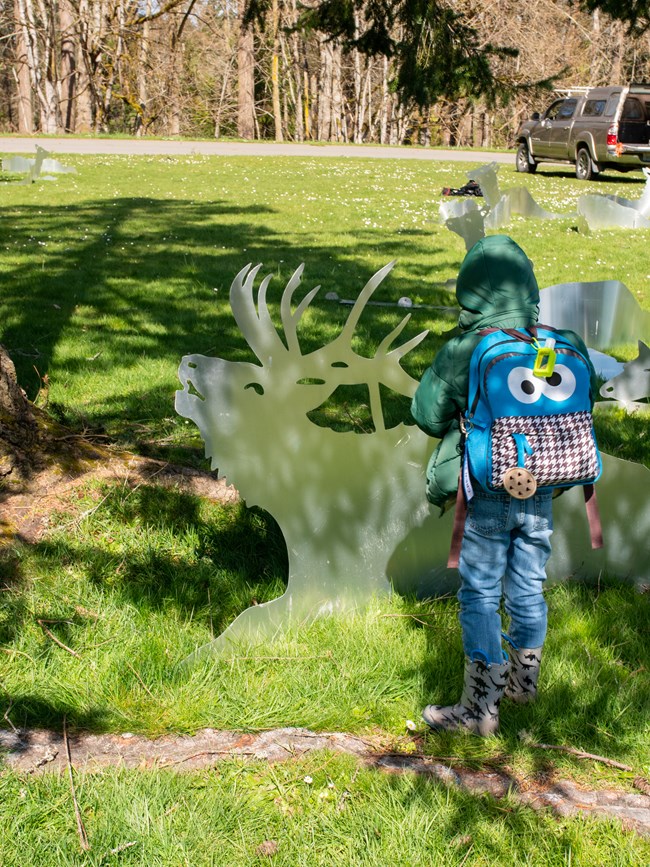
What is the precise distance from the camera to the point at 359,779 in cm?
274

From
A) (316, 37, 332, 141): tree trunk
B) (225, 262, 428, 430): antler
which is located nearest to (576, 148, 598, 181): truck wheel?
(316, 37, 332, 141): tree trunk

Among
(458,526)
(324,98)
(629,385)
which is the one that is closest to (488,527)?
(458,526)

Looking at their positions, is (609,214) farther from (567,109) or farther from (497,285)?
(497,285)

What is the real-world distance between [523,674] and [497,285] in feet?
4.22

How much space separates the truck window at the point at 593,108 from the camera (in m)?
22.1

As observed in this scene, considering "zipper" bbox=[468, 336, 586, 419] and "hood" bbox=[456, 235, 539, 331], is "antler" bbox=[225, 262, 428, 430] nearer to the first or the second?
"hood" bbox=[456, 235, 539, 331]

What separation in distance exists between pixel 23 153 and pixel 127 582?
23.9 meters

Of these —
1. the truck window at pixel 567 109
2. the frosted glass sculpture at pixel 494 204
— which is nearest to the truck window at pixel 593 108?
the truck window at pixel 567 109

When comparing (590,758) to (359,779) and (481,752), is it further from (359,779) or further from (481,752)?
(359,779)

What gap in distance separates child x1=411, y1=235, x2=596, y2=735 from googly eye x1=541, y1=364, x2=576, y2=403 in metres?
0.15

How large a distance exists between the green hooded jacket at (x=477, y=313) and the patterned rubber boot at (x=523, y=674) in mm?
682

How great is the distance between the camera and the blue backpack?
8.36ft

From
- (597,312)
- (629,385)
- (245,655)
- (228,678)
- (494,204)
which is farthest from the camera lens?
(494,204)

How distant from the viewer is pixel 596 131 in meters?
21.9
